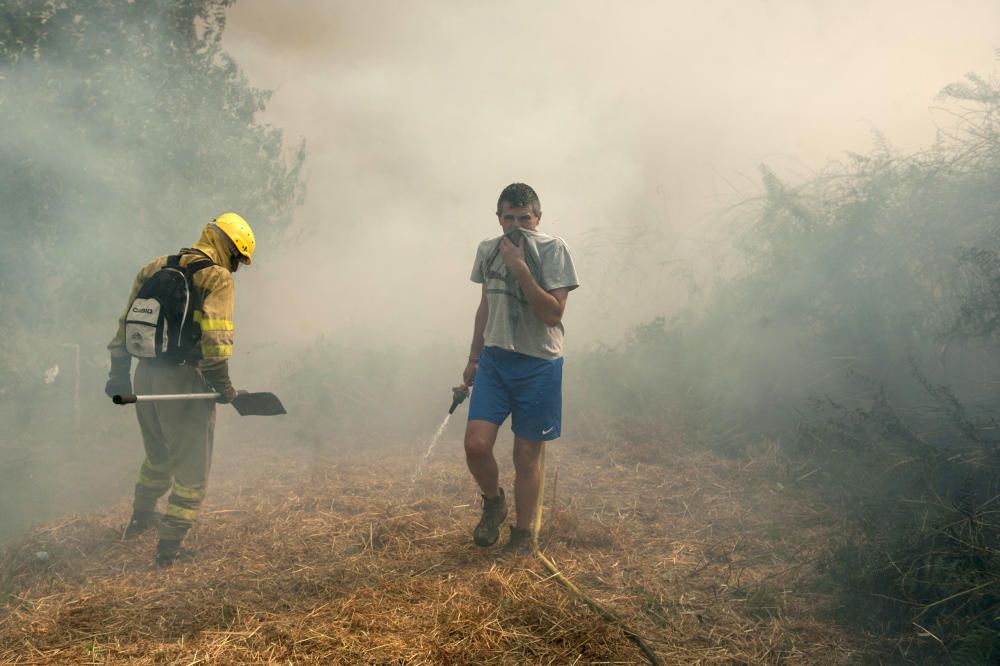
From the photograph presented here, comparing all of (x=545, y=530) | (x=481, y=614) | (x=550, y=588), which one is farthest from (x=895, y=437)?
(x=481, y=614)

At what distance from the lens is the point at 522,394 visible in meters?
3.35

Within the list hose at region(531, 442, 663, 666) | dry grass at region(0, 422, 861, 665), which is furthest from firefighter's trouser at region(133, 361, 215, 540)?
hose at region(531, 442, 663, 666)

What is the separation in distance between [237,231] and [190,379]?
89cm

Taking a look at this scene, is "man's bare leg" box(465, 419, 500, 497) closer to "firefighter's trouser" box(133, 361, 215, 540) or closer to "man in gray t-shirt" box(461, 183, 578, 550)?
"man in gray t-shirt" box(461, 183, 578, 550)

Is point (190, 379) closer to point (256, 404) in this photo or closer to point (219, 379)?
point (219, 379)

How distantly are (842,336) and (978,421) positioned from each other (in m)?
1.67

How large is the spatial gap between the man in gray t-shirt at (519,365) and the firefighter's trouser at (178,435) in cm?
165

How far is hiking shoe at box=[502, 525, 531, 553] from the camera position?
3.37 meters

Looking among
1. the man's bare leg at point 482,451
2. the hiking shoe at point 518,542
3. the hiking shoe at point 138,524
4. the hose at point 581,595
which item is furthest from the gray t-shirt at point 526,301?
the hiking shoe at point 138,524

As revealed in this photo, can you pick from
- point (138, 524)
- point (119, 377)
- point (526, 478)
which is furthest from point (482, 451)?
point (138, 524)

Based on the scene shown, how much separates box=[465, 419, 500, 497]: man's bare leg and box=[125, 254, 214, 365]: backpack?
1.67m

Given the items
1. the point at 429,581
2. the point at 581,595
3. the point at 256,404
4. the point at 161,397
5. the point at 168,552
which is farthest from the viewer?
the point at 256,404

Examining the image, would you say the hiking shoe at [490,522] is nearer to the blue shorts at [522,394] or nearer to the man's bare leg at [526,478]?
the man's bare leg at [526,478]

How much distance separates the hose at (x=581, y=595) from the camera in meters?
2.42
